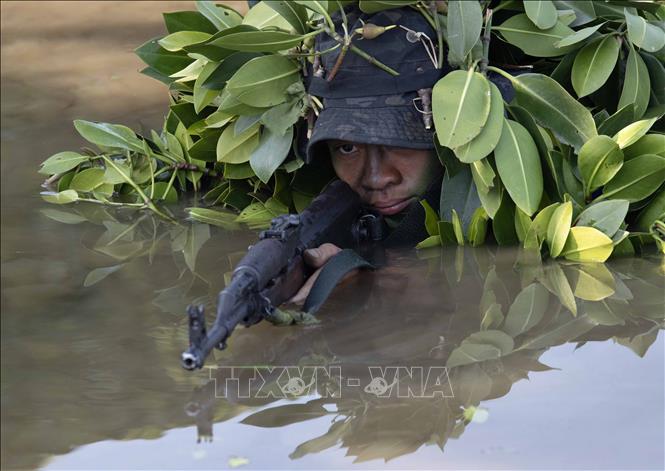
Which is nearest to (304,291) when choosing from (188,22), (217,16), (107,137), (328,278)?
(328,278)

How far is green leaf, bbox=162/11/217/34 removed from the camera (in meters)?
3.81

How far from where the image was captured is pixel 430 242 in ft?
11.2

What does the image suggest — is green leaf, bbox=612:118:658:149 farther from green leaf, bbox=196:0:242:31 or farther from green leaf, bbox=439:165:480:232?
green leaf, bbox=196:0:242:31

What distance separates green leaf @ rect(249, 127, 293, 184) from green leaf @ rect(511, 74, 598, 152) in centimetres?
75

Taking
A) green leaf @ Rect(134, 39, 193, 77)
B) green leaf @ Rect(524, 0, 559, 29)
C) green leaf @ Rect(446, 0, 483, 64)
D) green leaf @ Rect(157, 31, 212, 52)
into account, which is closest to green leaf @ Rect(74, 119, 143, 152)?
green leaf @ Rect(134, 39, 193, 77)

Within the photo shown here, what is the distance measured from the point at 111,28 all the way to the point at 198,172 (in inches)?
120

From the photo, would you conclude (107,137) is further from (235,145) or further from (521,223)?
(521,223)

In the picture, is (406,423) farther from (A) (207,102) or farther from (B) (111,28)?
(B) (111,28)

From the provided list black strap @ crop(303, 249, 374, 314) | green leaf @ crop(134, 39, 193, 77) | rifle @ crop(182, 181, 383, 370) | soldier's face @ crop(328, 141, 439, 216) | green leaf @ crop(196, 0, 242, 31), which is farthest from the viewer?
green leaf @ crop(134, 39, 193, 77)

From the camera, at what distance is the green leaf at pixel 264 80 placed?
3291 millimetres

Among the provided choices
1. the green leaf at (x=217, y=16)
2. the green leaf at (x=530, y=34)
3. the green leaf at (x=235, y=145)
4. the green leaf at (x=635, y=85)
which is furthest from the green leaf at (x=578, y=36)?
the green leaf at (x=217, y=16)

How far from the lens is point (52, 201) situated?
13.9 ft

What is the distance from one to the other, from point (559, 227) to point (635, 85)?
1.81ft

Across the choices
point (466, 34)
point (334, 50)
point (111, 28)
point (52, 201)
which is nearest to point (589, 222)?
point (466, 34)
